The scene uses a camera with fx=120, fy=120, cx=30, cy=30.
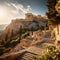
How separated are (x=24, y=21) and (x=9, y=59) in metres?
52.3

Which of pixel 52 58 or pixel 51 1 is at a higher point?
pixel 51 1

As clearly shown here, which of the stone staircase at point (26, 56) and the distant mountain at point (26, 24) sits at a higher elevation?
the distant mountain at point (26, 24)

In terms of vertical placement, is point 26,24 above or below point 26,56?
above

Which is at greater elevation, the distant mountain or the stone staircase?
the distant mountain

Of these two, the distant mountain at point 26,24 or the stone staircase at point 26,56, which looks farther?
the distant mountain at point 26,24

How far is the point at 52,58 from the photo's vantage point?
13000mm

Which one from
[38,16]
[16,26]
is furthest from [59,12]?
[38,16]

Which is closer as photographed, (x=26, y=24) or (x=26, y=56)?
→ (x=26, y=56)

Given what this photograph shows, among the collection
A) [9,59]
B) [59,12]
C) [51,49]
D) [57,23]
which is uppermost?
[59,12]

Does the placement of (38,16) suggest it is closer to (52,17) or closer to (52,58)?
(52,17)

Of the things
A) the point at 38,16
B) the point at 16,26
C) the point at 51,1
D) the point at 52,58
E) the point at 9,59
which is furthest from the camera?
the point at 38,16

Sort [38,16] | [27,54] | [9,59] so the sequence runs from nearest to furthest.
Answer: [9,59] → [27,54] → [38,16]

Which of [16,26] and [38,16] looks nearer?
[16,26]

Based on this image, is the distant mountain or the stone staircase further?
the distant mountain
